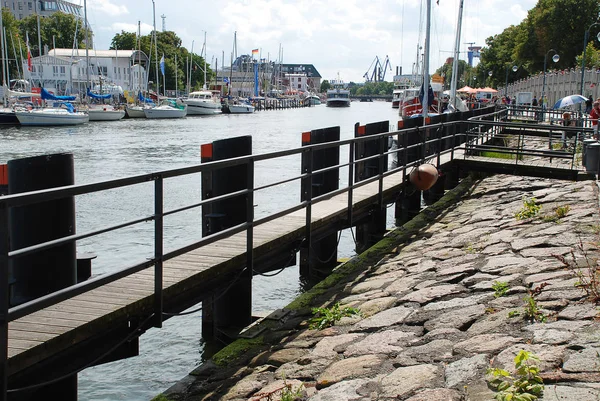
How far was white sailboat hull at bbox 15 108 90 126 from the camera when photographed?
60.5 m

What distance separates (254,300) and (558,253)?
5.05 meters

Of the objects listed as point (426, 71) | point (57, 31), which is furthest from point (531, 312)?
point (57, 31)

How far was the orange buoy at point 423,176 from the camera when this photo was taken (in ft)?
46.5

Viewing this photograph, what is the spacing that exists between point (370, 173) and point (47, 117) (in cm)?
5216

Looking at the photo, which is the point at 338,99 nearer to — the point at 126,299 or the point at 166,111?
the point at 166,111

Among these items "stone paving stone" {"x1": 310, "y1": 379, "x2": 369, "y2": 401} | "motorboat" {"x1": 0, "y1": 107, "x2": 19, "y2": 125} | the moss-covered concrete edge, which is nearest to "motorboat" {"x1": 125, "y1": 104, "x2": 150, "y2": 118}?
"motorboat" {"x1": 0, "y1": 107, "x2": 19, "y2": 125}

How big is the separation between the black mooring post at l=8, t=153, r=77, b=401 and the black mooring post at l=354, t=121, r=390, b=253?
23.0 ft

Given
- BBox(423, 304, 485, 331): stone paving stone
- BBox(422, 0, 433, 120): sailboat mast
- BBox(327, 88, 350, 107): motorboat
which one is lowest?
BBox(327, 88, 350, 107): motorboat

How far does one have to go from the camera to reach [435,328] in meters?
6.91

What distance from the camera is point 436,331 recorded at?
6801mm

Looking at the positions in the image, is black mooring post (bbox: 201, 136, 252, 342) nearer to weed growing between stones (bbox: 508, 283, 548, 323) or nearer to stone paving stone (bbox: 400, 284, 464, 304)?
stone paving stone (bbox: 400, 284, 464, 304)

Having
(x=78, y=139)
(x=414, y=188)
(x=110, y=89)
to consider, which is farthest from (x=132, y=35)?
(x=414, y=188)

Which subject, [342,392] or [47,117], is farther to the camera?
[47,117]

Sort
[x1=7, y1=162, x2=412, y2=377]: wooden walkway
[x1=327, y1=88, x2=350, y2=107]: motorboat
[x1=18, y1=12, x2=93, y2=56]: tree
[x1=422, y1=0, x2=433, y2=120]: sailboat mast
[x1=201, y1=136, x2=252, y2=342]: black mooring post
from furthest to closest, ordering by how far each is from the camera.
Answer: [x1=327, y1=88, x2=350, y2=107]: motorboat < [x1=18, y1=12, x2=93, y2=56]: tree < [x1=422, y1=0, x2=433, y2=120]: sailboat mast < [x1=201, y1=136, x2=252, y2=342]: black mooring post < [x1=7, y1=162, x2=412, y2=377]: wooden walkway
